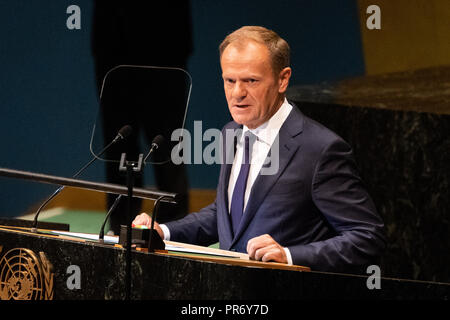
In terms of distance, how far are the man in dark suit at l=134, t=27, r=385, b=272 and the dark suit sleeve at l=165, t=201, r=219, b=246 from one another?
0.02m

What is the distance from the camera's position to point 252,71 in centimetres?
257

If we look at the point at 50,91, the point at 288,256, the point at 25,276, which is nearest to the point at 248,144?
the point at 288,256

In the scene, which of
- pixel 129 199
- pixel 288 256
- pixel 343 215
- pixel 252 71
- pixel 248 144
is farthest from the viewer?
pixel 248 144

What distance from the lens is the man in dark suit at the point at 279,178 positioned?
2.44m

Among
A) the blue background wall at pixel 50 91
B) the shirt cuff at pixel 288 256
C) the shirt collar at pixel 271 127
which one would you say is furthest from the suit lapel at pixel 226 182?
the blue background wall at pixel 50 91

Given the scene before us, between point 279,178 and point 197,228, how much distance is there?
45 centimetres

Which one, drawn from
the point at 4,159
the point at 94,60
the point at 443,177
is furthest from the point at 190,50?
the point at 443,177

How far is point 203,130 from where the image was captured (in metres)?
4.54

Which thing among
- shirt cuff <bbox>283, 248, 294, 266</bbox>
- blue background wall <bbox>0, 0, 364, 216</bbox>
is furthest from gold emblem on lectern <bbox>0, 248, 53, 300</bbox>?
blue background wall <bbox>0, 0, 364, 216</bbox>

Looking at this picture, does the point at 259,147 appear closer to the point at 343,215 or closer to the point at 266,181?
the point at 266,181

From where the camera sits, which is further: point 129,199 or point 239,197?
point 239,197

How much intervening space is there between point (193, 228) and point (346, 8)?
80.6 inches

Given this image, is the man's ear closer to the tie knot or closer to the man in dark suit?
the man in dark suit
